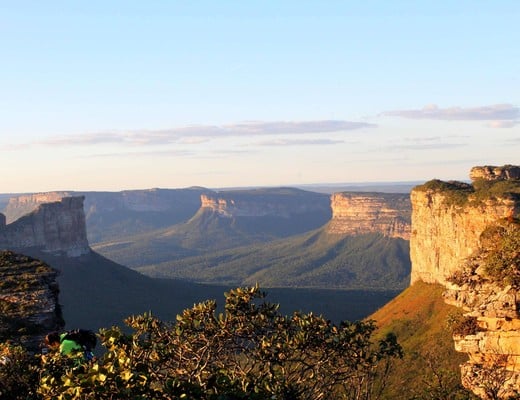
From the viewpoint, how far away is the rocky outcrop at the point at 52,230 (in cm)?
12870

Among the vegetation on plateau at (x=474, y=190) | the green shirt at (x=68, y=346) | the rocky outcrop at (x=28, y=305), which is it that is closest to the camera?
the green shirt at (x=68, y=346)

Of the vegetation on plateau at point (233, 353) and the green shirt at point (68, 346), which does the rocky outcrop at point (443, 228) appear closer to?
Result: the vegetation on plateau at point (233, 353)

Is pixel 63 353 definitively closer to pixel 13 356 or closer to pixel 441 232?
pixel 13 356

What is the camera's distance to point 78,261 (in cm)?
14212

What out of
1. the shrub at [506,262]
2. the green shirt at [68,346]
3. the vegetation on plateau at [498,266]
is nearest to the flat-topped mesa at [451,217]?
the vegetation on plateau at [498,266]

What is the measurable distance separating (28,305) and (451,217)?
60917 millimetres

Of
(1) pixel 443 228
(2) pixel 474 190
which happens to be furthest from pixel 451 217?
(2) pixel 474 190

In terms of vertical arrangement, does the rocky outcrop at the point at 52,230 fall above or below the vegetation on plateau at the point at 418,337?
above

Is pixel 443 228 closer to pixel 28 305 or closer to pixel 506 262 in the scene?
pixel 506 262

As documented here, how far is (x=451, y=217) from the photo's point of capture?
274 feet

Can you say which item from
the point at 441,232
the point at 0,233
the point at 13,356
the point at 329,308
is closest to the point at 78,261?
the point at 0,233

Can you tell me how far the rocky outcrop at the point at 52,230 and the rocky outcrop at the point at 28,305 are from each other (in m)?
88.4

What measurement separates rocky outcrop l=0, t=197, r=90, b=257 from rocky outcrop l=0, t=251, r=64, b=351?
88.4 meters

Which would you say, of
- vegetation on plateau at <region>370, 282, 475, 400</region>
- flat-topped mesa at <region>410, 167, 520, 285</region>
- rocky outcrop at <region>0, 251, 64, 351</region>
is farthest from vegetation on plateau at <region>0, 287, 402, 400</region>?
flat-topped mesa at <region>410, 167, 520, 285</region>
